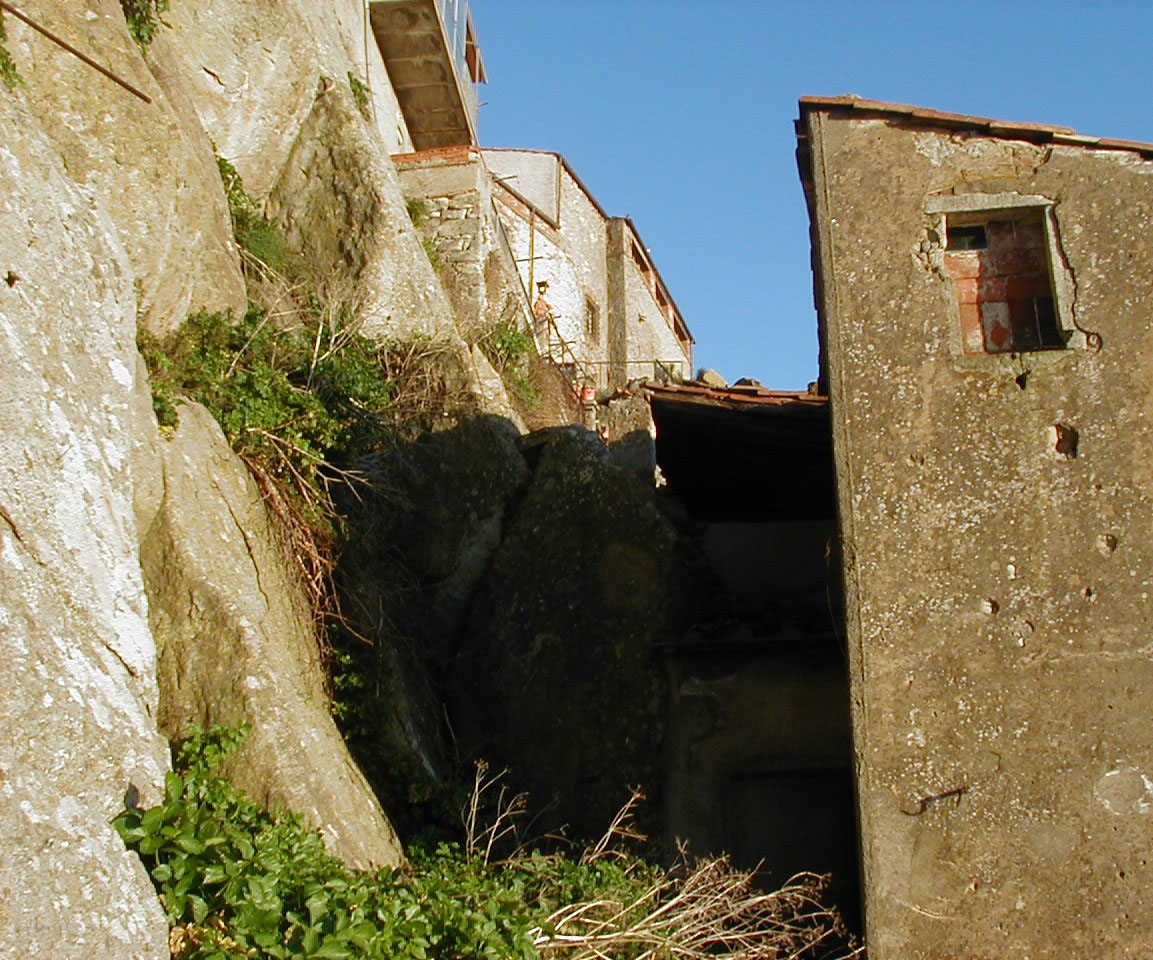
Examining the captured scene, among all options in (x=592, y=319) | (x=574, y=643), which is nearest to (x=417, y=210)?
(x=592, y=319)

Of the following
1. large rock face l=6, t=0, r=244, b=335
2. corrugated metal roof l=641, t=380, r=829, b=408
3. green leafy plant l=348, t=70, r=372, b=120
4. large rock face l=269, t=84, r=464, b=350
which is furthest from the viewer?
green leafy plant l=348, t=70, r=372, b=120

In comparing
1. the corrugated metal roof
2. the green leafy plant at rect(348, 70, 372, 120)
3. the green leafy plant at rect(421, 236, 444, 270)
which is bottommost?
the corrugated metal roof

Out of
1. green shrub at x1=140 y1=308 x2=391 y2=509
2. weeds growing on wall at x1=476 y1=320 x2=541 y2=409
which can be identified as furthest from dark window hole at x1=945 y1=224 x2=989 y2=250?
weeds growing on wall at x1=476 y1=320 x2=541 y2=409

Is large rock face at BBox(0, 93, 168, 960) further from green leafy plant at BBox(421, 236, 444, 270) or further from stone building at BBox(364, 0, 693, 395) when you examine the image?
green leafy plant at BBox(421, 236, 444, 270)

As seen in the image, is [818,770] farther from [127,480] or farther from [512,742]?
[127,480]

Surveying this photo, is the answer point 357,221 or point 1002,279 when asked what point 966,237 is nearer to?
point 1002,279

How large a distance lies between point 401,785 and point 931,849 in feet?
12.9

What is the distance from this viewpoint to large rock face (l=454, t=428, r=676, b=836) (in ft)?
32.4

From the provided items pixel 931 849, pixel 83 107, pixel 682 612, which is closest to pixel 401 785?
pixel 682 612

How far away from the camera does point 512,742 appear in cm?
1017

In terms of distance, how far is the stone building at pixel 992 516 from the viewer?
6.89m

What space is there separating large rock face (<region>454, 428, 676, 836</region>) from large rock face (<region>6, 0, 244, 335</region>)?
10.9 feet

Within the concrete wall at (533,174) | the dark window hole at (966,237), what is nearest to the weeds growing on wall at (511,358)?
the dark window hole at (966,237)

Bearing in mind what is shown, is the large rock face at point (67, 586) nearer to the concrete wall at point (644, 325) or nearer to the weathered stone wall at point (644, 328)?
the weathered stone wall at point (644, 328)
